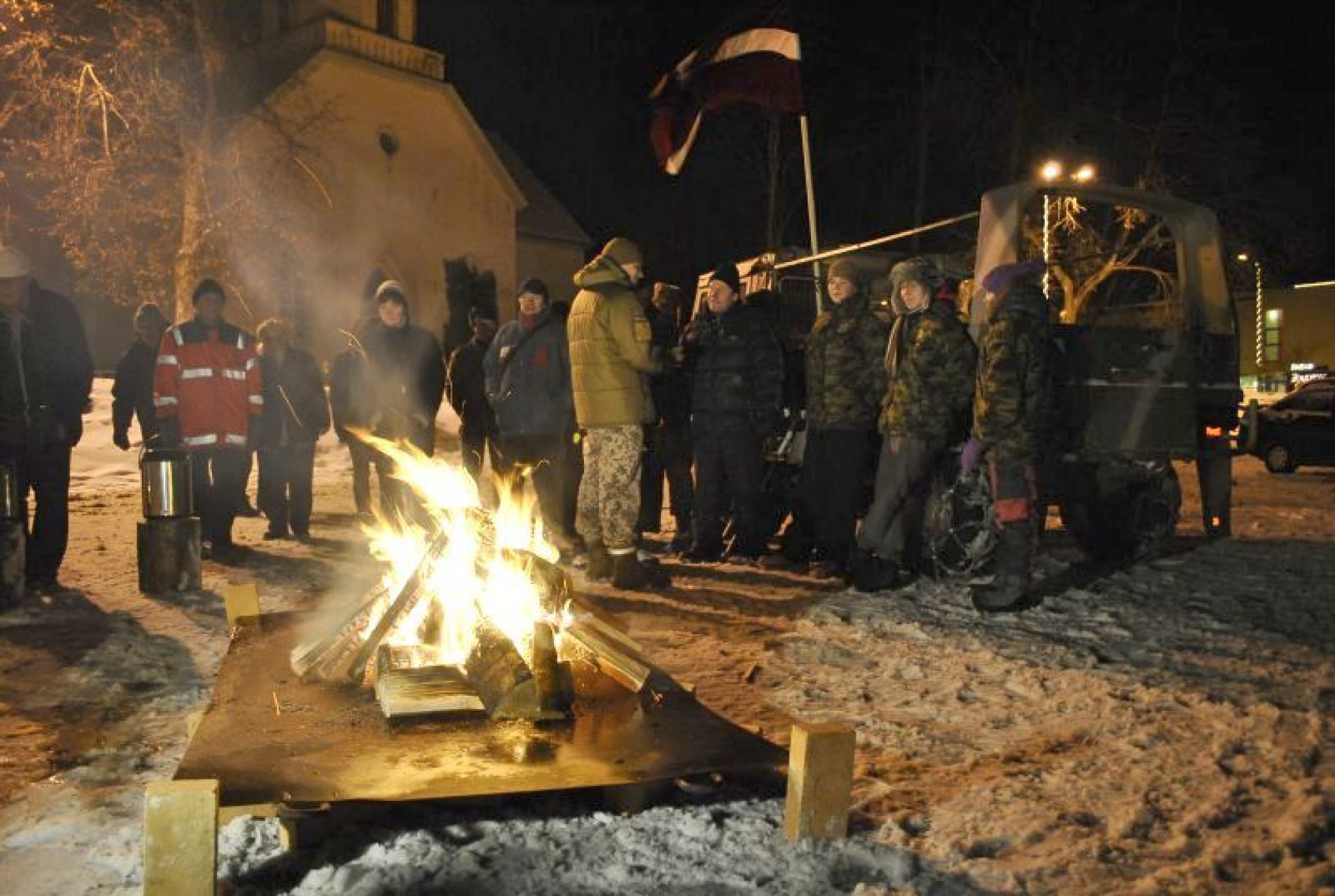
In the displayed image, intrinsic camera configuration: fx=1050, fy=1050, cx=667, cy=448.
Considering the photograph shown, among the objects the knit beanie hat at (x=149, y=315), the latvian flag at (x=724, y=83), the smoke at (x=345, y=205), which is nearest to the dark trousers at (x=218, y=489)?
the knit beanie hat at (x=149, y=315)

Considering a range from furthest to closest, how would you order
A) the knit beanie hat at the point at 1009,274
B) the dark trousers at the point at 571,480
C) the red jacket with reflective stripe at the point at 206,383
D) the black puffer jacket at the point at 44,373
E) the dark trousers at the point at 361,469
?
the dark trousers at the point at 361,469 < the dark trousers at the point at 571,480 < the red jacket with reflective stripe at the point at 206,383 < the black puffer jacket at the point at 44,373 < the knit beanie hat at the point at 1009,274

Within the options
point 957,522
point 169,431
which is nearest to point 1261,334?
point 957,522

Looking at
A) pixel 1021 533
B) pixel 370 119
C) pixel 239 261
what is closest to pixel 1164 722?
pixel 1021 533

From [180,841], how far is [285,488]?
6888mm

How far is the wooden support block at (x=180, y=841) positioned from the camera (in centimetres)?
256

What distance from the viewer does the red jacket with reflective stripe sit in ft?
24.9

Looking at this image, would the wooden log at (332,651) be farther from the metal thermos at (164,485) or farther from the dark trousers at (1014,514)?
the dark trousers at (1014,514)

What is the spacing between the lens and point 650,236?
138 feet

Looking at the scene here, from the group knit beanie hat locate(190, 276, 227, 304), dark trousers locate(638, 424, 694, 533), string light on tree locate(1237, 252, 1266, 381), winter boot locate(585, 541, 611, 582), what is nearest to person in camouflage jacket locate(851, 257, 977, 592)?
winter boot locate(585, 541, 611, 582)

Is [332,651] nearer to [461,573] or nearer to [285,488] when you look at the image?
[461,573]

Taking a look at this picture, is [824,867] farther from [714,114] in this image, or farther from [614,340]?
[714,114]

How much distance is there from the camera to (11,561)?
6.48 m

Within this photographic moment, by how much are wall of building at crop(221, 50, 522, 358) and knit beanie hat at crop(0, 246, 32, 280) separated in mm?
15295

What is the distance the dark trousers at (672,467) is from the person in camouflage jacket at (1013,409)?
9.88 feet
